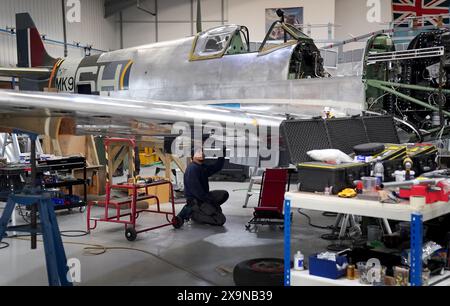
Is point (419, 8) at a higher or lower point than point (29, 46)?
higher

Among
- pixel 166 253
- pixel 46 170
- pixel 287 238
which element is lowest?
pixel 166 253

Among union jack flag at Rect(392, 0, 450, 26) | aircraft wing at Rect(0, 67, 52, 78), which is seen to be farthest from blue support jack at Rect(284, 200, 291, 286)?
union jack flag at Rect(392, 0, 450, 26)

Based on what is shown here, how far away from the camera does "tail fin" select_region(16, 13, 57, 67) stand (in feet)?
30.3

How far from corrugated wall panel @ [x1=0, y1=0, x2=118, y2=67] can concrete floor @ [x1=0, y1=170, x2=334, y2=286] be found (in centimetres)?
811

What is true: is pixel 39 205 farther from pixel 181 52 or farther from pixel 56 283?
pixel 181 52

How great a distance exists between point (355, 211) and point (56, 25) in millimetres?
14500

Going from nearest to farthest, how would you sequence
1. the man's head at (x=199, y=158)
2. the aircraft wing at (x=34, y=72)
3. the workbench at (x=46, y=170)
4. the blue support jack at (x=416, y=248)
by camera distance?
the blue support jack at (x=416, y=248) → the workbench at (x=46, y=170) → the man's head at (x=199, y=158) → the aircraft wing at (x=34, y=72)

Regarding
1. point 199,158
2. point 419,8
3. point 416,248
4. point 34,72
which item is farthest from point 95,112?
point 419,8

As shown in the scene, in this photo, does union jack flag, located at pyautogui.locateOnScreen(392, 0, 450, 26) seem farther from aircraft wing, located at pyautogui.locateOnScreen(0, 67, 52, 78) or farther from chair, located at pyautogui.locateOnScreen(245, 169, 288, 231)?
aircraft wing, located at pyautogui.locateOnScreen(0, 67, 52, 78)

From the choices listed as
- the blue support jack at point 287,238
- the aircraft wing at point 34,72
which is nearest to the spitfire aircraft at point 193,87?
the aircraft wing at point 34,72

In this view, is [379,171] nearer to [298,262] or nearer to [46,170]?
[298,262]

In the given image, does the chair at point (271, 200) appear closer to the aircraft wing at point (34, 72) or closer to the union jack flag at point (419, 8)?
the aircraft wing at point (34, 72)

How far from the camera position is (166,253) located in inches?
182

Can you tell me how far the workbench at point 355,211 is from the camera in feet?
6.72
